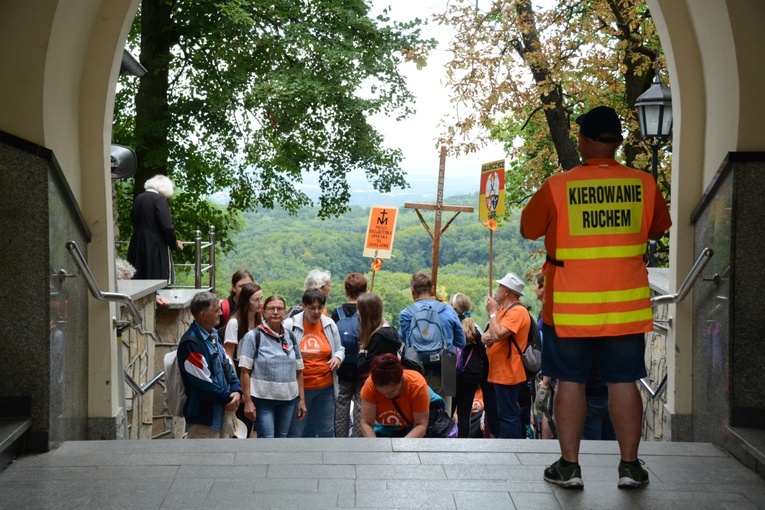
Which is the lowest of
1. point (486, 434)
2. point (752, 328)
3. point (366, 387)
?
point (486, 434)

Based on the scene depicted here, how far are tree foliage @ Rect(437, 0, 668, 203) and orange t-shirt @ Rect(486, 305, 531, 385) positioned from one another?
8.40 metres

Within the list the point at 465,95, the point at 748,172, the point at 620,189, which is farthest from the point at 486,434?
the point at 465,95

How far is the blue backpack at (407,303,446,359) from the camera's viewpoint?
9.25m

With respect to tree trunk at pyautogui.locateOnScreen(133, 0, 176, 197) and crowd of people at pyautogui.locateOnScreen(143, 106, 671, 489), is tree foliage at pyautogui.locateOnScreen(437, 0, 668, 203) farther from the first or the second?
crowd of people at pyautogui.locateOnScreen(143, 106, 671, 489)

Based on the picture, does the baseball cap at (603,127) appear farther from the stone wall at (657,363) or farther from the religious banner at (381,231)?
the religious banner at (381,231)

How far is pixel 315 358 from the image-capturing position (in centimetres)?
860

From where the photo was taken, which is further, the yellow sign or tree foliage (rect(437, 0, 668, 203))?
tree foliage (rect(437, 0, 668, 203))

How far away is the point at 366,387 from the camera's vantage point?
733 centimetres

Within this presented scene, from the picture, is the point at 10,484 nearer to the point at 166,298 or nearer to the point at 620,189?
the point at 620,189

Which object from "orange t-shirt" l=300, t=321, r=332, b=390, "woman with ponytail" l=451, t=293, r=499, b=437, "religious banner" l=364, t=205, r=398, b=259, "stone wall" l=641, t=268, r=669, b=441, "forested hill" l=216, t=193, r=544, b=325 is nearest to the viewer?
"stone wall" l=641, t=268, r=669, b=441

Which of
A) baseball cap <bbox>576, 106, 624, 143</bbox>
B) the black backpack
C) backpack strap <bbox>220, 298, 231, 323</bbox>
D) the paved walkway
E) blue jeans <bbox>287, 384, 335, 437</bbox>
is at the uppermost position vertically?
baseball cap <bbox>576, 106, 624, 143</bbox>

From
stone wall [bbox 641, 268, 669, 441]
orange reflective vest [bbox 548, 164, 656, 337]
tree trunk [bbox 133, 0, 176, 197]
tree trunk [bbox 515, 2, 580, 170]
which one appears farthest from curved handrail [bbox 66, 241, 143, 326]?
tree trunk [bbox 133, 0, 176, 197]

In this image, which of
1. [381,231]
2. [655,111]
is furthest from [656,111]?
[381,231]

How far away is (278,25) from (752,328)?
47.7 feet
